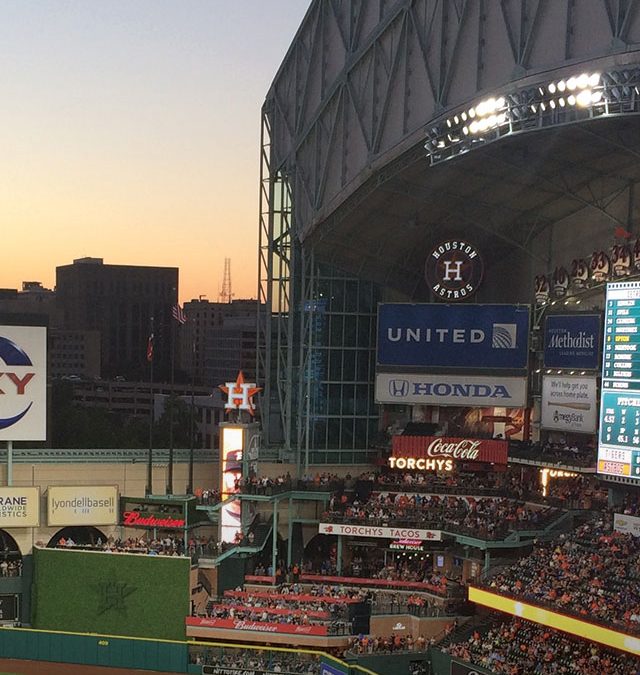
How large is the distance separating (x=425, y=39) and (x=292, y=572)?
2030cm

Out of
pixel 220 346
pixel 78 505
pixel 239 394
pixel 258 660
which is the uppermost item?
pixel 239 394

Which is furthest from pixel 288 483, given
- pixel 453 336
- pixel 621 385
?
pixel 621 385

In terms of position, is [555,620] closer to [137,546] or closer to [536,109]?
[536,109]

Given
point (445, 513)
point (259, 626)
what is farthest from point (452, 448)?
point (259, 626)

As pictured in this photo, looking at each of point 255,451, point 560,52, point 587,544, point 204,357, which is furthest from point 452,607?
point 204,357

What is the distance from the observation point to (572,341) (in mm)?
39062

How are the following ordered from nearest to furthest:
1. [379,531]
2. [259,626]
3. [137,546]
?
[259,626] → [137,546] → [379,531]

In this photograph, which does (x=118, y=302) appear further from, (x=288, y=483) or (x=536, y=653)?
(x=536, y=653)

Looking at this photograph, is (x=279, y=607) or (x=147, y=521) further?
(x=147, y=521)

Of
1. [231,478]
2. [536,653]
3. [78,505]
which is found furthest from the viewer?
[231,478]

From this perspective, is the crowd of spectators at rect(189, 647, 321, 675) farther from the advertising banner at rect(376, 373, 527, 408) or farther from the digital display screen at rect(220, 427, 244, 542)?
the advertising banner at rect(376, 373, 527, 408)

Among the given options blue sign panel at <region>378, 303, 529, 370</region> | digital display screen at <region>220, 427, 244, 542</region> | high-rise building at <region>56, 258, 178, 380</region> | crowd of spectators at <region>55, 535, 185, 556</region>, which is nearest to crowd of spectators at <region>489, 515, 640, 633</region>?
blue sign panel at <region>378, 303, 529, 370</region>

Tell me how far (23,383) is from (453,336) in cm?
1681

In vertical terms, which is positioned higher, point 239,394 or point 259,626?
point 239,394
